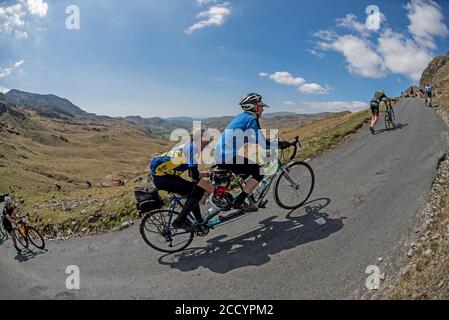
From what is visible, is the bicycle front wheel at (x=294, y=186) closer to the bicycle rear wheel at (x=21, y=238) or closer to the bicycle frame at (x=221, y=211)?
the bicycle frame at (x=221, y=211)

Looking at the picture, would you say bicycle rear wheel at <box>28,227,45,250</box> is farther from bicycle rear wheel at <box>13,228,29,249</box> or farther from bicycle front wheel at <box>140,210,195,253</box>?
bicycle front wheel at <box>140,210,195,253</box>

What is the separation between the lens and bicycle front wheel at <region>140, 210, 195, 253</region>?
9.05 m

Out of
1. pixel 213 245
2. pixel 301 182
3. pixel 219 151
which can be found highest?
pixel 219 151

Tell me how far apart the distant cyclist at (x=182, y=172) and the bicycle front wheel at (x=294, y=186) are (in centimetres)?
240

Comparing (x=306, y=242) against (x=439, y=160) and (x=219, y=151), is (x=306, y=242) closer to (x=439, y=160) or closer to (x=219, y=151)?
(x=219, y=151)

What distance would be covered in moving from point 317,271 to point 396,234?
233 cm

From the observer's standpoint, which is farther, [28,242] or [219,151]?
[28,242]

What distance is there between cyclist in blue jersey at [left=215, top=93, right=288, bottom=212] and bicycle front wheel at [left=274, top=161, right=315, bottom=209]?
939 millimetres

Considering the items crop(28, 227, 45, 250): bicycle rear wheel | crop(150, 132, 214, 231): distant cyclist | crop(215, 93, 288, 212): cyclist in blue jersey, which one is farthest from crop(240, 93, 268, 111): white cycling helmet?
crop(28, 227, 45, 250): bicycle rear wheel

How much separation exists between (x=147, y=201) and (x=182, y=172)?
1.23 m
